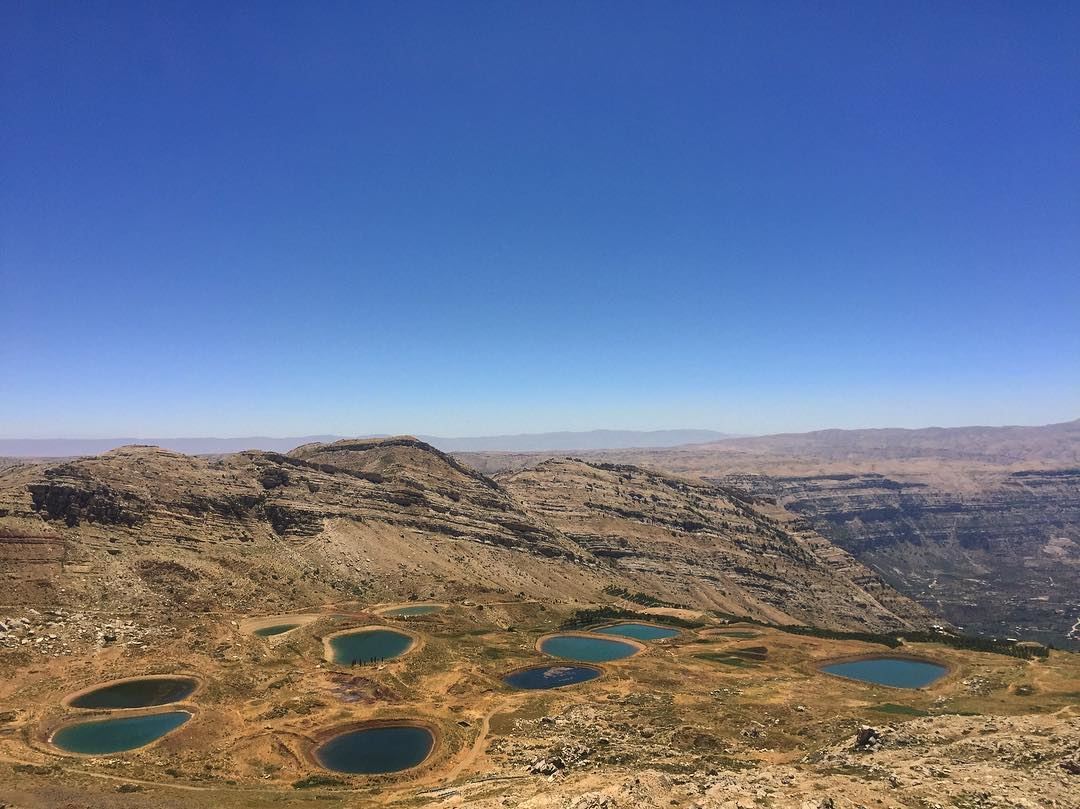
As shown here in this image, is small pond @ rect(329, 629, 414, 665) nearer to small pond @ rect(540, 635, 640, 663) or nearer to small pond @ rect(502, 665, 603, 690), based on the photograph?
small pond @ rect(502, 665, 603, 690)

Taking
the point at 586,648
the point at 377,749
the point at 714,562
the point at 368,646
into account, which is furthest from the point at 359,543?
the point at 714,562

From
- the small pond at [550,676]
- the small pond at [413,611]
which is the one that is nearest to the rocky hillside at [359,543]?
the small pond at [413,611]

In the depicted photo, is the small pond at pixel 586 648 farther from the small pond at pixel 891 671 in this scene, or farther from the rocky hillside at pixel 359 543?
the rocky hillside at pixel 359 543

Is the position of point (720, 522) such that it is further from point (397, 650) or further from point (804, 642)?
point (397, 650)

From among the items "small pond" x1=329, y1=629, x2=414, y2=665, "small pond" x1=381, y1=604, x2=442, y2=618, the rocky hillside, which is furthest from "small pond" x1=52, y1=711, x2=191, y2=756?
"small pond" x1=381, y1=604, x2=442, y2=618

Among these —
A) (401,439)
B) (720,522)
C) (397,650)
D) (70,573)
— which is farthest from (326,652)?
(720,522)

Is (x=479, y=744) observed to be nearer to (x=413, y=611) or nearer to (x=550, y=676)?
(x=550, y=676)
